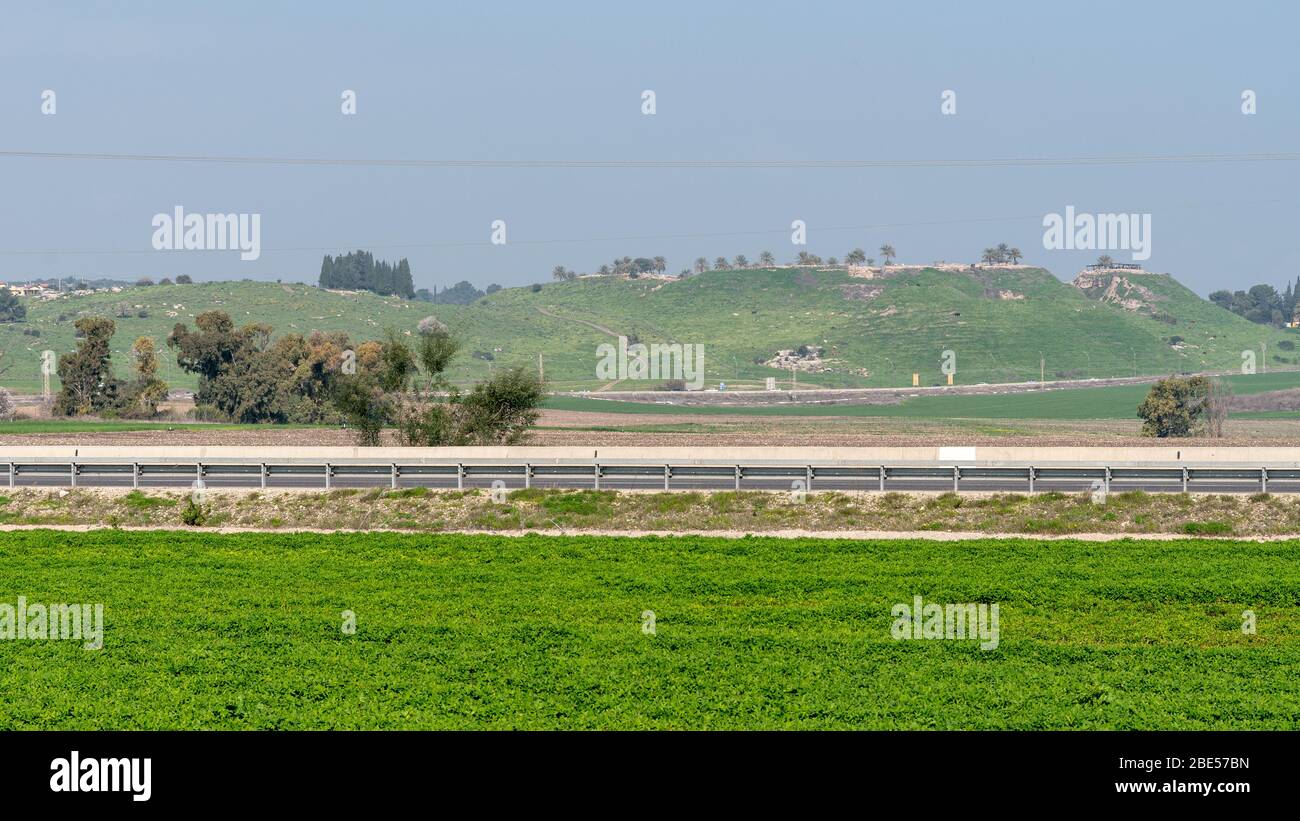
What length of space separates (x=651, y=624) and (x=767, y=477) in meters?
20.9

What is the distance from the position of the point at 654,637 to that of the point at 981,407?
121 metres

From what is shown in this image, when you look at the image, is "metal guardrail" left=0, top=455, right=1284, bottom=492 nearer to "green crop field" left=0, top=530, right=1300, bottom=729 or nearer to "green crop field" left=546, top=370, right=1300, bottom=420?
"green crop field" left=0, top=530, right=1300, bottom=729

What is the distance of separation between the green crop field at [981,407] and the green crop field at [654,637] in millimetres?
83791

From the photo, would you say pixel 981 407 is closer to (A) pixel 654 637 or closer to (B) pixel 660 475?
(B) pixel 660 475

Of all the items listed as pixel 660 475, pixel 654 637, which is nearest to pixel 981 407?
pixel 660 475

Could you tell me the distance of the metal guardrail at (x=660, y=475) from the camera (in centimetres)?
3828

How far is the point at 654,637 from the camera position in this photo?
19922mm

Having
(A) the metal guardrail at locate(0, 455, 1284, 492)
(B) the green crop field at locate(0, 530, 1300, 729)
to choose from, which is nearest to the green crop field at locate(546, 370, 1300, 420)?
(A) the metal guardrail at locate(0, 455, 1284, 492)

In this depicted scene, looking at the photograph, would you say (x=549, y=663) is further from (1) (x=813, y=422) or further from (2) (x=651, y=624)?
(1) (x=813, y=422)

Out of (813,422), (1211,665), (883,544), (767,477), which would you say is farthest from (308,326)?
(1211,665)

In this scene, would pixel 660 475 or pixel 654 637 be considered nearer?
pixel 654 637

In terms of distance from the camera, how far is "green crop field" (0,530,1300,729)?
1584cm

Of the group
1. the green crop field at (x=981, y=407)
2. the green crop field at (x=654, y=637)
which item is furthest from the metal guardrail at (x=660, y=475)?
the green crop field at (x=981, y=407)

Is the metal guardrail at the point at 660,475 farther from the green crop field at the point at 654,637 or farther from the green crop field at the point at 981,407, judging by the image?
the green crop field at the point at 981,407
